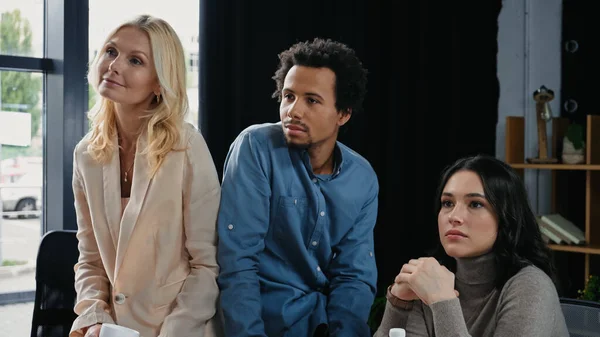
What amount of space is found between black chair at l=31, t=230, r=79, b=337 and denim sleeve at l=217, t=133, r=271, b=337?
0.55 m

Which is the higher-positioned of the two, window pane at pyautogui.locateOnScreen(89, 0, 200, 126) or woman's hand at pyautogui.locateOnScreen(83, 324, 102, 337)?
window pane at pyautogui.locateOnScreen(89, 0, 200, 126)

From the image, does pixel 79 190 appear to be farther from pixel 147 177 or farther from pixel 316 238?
pixel 316 238

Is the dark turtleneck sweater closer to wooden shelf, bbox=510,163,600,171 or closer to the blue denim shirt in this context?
the blue denim shirt

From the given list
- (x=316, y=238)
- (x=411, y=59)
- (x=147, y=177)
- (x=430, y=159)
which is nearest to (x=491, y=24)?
(x=411, y=59)

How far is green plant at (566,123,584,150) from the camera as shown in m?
3.74

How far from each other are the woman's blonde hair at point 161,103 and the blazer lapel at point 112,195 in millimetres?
27

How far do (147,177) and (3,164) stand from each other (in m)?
1.67

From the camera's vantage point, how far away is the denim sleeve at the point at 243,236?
175 centimetres

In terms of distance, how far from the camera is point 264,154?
6.15ft

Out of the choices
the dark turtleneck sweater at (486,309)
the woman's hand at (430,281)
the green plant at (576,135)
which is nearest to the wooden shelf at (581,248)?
the green plant at (576,135)

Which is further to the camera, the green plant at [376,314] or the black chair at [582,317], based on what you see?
the green plant at [376,314]

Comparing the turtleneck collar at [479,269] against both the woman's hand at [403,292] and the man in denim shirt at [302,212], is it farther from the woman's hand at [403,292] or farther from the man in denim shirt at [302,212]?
the man in denim shirt at [302,212]

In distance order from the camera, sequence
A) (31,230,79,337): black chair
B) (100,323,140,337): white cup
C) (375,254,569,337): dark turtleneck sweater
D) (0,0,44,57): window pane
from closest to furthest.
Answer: (100,323,140,337): white cup, (375,254,569,337): dark turtleneck sweater, (31,230,79,337): black chair, (0,0,44,57): window pane

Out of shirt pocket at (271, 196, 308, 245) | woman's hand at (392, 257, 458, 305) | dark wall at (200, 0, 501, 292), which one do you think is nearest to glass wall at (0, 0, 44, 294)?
dark wall at (200, 0, 501, 292)
